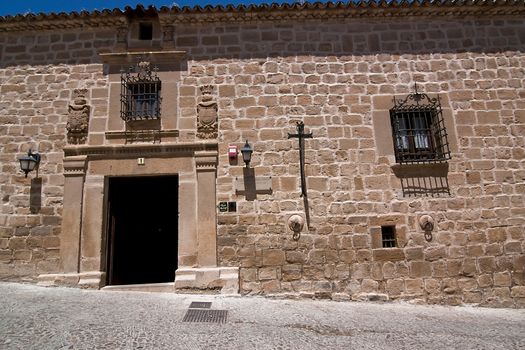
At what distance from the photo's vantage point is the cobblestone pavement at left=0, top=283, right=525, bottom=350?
12.3 ft

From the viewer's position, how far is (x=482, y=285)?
6.18m

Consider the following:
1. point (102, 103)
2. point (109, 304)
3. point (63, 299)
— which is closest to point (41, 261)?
point (63, 299)

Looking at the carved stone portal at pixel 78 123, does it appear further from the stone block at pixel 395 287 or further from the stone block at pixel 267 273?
the stone block at pixel 395 287

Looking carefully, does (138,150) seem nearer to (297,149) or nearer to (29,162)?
(29,162)

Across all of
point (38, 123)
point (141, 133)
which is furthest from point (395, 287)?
point (38, 123)

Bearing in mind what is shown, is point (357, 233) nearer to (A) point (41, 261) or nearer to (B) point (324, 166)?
(B) point (324, 166)

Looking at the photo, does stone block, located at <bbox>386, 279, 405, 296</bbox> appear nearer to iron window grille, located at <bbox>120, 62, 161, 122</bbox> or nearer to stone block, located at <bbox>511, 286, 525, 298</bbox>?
stone block, located at <bbox>511, 286, 525, 298</bbox>

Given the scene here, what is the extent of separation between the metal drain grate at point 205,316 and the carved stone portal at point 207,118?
2942 mm

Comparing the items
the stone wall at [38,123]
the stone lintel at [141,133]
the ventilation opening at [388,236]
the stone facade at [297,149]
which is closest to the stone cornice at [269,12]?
the stone facade at [297,149]

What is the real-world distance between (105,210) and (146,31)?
11.2 ft

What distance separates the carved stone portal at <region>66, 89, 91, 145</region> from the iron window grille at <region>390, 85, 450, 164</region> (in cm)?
540

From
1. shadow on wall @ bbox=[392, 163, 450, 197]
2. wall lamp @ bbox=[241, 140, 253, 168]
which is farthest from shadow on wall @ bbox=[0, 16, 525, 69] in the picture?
shadow on wall @ bbox=[392, 163, 450, 197]

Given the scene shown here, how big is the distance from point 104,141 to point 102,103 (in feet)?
2.36

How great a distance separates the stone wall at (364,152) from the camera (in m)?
6.20
